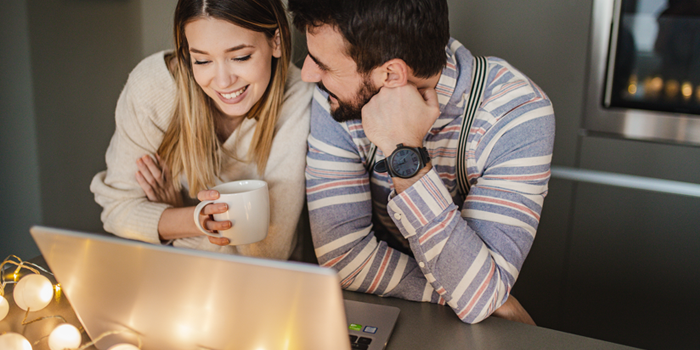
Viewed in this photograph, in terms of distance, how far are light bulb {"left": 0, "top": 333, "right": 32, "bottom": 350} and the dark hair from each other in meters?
0.71

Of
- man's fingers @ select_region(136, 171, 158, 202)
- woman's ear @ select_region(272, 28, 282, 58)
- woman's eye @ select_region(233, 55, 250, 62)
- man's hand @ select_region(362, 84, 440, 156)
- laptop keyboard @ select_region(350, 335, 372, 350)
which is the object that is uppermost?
woman's ear @ select_region(272, 28, 282, 58)

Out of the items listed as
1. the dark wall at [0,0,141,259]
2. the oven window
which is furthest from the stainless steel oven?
the dark wall at [0,0,141,259]

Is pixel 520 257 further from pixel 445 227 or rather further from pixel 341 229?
pixel 341 229

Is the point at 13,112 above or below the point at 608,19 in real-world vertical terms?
below

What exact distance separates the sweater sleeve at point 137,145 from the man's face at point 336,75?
1.28 feet

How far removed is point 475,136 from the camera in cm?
106

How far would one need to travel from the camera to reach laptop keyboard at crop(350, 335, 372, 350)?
70cm

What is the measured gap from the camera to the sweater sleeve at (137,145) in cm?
120

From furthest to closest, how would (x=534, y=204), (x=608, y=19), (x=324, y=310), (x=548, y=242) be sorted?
(x=548, y=242) → (x=608, y=19) → (x=534, y=204) → (x=324, y=310)

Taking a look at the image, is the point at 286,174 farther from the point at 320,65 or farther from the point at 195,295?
the point at 195,295

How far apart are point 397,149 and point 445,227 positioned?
0.17 meters

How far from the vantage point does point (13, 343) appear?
0.64 meters

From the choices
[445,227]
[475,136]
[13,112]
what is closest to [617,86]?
[475,136]

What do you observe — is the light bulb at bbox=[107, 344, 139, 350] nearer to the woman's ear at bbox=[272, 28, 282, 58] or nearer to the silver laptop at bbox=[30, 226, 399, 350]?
the silver laptop at bbox=[30, 226, 399, 350]
